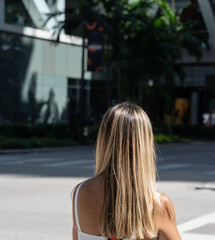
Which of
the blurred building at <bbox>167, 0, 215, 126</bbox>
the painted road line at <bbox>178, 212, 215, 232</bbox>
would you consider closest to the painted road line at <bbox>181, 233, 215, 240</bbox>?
the painted road line at <bbox>178, 212, 215, 232</bbox>

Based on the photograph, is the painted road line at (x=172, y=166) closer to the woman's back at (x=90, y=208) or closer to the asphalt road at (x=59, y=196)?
the asphalt road at (x=59, y=196)

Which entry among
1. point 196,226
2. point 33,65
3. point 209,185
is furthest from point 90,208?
point 33,65

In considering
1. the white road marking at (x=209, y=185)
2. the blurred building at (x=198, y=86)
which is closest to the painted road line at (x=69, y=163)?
the white road marking at (x=209, y=185)

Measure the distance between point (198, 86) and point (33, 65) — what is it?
18490mm

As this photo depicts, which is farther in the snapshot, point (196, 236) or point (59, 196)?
point (59, 196)

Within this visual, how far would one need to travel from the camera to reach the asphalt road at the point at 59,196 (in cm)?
832

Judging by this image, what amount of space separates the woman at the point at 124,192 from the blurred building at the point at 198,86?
40435mm

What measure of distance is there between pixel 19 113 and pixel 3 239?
28637 mm

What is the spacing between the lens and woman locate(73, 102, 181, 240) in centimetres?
248

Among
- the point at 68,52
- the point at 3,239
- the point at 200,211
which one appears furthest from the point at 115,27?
the point at 3,239

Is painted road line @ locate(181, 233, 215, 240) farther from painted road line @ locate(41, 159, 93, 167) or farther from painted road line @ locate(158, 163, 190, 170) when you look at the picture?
painted road line @ locate(41, 159, 93, 167)

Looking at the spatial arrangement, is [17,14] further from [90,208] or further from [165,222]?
[165,222]

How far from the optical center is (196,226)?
28.7 feet

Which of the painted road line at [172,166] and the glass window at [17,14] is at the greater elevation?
the glass window at [17,14]
